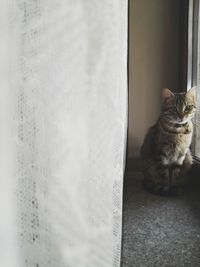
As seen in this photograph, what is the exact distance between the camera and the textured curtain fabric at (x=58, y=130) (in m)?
0.31

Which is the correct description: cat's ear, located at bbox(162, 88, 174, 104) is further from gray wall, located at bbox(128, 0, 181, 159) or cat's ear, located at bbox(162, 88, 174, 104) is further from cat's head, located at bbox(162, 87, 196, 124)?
gray wall, located at bbox(128, 0, 181, 159)

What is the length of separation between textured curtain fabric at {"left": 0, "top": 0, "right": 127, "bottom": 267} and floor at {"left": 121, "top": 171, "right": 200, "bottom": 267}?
0.43 m

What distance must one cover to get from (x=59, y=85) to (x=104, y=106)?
114 mm

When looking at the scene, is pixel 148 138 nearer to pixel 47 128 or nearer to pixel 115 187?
pixel 115 187

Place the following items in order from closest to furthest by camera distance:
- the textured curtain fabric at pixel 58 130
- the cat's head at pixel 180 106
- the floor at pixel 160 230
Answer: the textured curtain fabric at pixel 58 130
the floor at pixel 160 230
the cat's head at pixel 180 106

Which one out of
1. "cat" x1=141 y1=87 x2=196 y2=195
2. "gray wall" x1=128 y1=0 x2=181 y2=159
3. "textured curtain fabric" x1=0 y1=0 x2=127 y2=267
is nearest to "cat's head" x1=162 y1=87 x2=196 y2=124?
"cat" x1=141 y1=87 x2=196 y2=195

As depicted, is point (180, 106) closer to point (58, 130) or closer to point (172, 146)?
point (172, 146)

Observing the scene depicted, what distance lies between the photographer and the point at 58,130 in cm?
36

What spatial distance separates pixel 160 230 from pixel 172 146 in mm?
494

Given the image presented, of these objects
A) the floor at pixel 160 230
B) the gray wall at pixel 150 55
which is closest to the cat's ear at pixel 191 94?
the gray wall at pixel 150 55

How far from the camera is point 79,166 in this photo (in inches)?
Result: 16.1

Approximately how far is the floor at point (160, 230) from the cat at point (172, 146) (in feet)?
0.28

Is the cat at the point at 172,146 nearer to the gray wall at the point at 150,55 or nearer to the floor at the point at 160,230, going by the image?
the floor at the point at 160,230

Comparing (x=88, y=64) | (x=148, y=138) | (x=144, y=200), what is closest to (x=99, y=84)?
(x=88, y=64)
